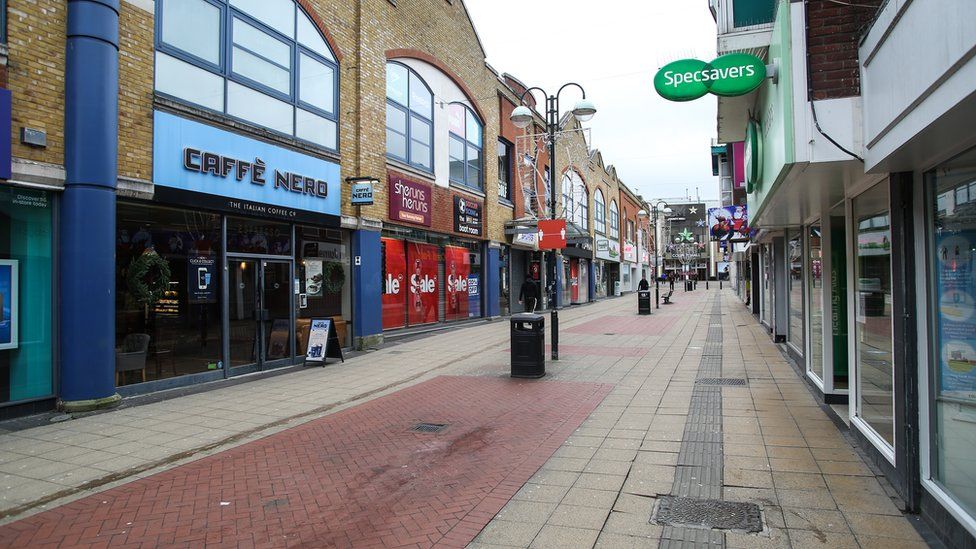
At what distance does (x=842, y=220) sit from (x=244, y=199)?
31.6 ft

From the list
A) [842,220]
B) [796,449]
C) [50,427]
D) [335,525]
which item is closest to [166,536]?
[335,525]

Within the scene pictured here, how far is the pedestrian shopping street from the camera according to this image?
3979 millimetres

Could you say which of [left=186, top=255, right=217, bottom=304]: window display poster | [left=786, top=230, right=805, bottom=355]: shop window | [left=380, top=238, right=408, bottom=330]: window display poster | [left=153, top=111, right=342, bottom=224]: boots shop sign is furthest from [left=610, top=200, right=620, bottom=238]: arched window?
[left=186, top=255, right=217, bottom=304]: window display poster

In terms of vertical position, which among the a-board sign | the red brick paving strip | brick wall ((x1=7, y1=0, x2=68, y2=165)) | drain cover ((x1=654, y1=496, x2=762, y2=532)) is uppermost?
brick wall ((x1=7, y1=0, x2=68, y2=165))

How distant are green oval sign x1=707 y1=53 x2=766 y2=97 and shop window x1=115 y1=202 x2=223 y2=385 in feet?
26.6

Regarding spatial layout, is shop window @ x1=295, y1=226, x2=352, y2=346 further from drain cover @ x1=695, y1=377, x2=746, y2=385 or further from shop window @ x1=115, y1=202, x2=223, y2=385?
drain cover @ x1=695, y1=377, x2=746, y2=385

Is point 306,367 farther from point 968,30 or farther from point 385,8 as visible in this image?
point 968,30

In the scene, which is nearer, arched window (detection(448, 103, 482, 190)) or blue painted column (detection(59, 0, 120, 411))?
blue painted column (detection(59, 0, 120, 411))

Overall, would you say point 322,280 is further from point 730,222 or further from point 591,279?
point 591,279

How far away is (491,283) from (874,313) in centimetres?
1546

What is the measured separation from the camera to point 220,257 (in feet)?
32.4

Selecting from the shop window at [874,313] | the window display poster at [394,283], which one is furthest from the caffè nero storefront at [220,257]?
the shop window at [874,313]

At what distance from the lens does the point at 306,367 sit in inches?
443

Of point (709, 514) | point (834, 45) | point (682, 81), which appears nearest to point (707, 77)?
point (682, 81)
